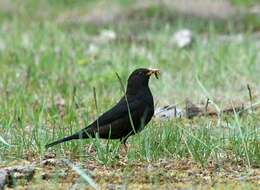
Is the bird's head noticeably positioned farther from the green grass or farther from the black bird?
the green grass

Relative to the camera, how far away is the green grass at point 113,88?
565 centimetres

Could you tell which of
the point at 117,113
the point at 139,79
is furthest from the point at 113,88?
the point at 117,113

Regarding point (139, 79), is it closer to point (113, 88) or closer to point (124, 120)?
point (124, 120)

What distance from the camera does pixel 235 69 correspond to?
33.1 ft

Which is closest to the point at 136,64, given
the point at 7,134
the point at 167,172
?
the point at 7,134

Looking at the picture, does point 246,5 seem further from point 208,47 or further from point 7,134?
point 7,134

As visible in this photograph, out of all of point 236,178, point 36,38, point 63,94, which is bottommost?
point 236,178

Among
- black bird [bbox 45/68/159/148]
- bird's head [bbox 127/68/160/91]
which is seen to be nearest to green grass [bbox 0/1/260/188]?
black bird [bbox 45/68/159/148]

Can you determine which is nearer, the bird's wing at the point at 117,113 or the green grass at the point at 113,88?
the green grass at the point at 113,88

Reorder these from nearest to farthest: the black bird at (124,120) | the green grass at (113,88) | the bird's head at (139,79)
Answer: the green grass at (113,88), the black bird at (124,120), the bird's head at (139,79)

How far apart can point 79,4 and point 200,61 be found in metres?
6.14

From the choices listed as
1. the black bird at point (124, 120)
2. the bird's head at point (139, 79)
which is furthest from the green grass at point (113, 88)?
the bird's head at point (139, 79)

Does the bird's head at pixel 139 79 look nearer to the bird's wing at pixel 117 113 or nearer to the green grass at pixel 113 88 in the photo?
the bird's wing at pixel 117 113

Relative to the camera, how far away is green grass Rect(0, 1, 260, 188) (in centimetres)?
565
